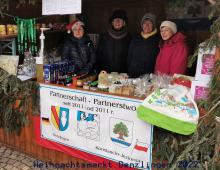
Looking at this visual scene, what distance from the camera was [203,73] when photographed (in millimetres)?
2705

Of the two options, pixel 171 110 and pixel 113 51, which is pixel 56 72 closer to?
pixel 113 51

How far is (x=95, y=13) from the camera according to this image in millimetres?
6352

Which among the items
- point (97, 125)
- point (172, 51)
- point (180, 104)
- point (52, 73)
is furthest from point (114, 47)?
point (180, 104)

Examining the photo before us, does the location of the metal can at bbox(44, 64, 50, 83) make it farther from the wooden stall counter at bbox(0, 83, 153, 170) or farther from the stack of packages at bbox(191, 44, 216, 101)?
the stack of packages at bbox(191, 44, 216, 101)

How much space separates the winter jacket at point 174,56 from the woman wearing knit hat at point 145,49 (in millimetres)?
217

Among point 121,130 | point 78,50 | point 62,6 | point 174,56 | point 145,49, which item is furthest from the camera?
point 78,50

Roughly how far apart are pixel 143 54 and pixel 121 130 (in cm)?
141

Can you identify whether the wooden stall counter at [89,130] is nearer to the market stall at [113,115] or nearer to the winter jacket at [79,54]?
the market stall at [113,115]

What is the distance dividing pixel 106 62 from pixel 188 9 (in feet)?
6.36

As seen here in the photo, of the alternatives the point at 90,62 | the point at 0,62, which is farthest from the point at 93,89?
the point at 0,62

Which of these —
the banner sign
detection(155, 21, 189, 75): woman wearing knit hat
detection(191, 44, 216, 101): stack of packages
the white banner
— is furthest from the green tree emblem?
the white banner

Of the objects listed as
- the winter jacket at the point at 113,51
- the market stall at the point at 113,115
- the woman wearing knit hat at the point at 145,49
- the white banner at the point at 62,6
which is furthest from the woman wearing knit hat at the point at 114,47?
the white banner at the point at 62,6

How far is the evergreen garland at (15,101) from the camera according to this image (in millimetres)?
3920

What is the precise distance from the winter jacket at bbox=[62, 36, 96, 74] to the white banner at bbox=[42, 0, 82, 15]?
29.3 inches
